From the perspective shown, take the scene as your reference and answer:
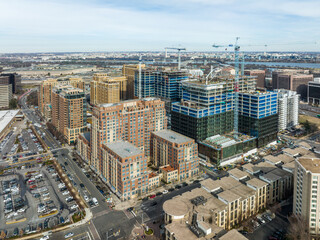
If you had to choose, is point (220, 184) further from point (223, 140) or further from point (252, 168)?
point (223, 140)

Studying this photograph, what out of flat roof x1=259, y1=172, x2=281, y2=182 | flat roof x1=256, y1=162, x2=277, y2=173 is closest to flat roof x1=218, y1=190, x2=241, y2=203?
flat roof x1=259, y1=172, x2=281, y2=182

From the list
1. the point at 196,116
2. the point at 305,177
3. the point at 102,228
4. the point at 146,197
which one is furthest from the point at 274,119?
the point at 102,228

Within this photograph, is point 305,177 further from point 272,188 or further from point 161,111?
point 161,111

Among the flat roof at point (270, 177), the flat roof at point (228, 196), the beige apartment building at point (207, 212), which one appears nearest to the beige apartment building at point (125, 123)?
the beige apartment building at point (207, 212)

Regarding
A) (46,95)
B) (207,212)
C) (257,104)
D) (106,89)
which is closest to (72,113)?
(106,89)

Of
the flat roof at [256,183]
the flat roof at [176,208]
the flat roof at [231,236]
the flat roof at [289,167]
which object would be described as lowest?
the flat roof at [231,236]

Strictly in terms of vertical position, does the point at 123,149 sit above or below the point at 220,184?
above

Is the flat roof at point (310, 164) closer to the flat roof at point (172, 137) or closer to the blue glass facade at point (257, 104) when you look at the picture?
the flat roof at point (172, 137)
